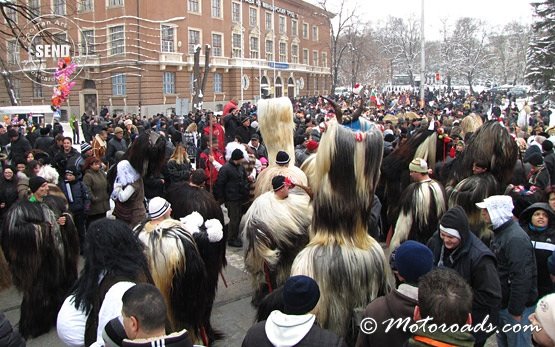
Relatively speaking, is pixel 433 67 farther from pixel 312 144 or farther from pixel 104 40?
pixel 312 144

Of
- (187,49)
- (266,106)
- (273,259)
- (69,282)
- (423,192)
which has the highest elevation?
(187,49)

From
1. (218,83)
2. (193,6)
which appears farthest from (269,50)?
(193,6)

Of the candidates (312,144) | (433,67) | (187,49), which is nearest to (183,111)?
(312,144)

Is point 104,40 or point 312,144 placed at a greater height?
point 104,40

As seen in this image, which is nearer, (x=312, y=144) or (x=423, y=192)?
(x=423, y=192)

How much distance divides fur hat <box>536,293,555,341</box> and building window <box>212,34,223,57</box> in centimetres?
4214

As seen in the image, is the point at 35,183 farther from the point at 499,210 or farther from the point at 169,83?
the point at 169,83

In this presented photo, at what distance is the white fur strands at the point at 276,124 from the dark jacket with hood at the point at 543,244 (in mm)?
3287

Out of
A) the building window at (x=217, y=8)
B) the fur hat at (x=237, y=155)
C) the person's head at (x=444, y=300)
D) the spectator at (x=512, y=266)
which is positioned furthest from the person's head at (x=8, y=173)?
the building window at (x=217, y=8)

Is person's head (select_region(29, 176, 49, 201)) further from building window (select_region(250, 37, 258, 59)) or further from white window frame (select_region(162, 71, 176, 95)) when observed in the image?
building window (select_region(250, 37, 258, 59))

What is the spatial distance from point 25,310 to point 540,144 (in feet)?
28.1

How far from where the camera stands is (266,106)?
22.2ft

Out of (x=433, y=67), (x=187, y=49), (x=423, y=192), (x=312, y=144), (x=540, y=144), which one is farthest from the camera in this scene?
(x=433, y=67)

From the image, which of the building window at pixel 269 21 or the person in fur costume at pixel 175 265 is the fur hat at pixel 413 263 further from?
the building window at pixel 269 21
